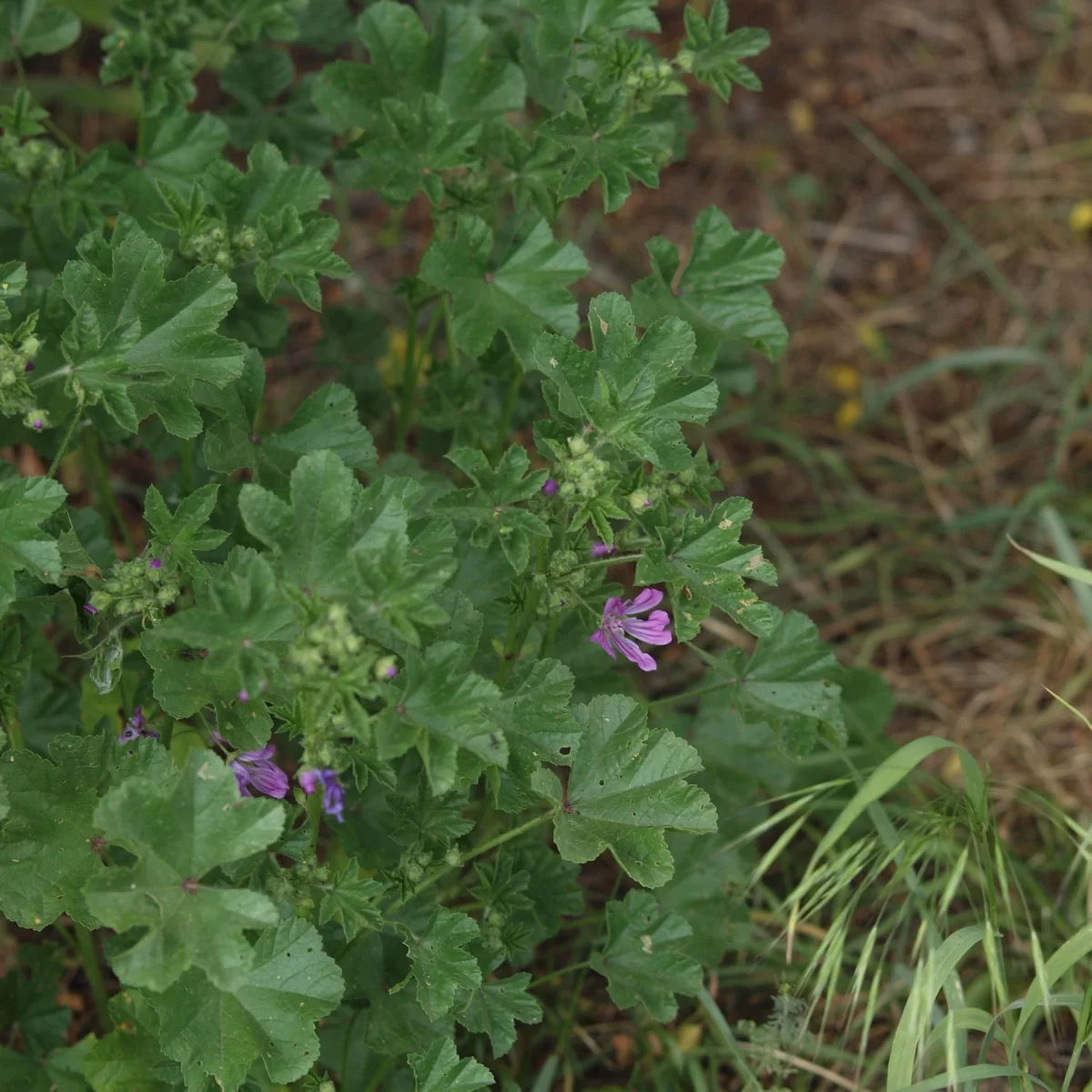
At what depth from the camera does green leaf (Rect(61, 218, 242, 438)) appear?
225 cm

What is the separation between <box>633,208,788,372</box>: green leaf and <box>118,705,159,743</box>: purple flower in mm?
1243

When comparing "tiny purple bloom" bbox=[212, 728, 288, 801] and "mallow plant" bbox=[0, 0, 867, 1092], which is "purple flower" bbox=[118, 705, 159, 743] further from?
"tiny purple bloom" bbox=[212, 728, 288, 801]

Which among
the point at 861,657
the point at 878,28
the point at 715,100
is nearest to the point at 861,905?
the point at 861,657

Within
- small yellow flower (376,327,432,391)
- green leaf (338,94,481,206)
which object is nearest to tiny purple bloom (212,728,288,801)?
green leaf (338,94,481,206)

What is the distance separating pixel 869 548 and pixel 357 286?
1.79 meters

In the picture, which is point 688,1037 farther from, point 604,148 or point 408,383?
point 604,148

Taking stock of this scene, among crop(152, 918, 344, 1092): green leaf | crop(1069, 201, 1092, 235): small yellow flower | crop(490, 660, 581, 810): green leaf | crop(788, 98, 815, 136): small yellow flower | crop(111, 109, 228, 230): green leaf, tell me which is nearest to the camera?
crop(152, 918, 344, 1092): green leaf

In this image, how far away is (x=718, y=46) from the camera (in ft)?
8.41

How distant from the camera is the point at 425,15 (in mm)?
3117

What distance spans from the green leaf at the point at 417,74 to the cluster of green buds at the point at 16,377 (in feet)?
3.14

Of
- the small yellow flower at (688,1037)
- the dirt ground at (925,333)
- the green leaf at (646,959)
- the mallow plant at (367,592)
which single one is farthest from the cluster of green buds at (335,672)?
the dirt ground at (925,333)

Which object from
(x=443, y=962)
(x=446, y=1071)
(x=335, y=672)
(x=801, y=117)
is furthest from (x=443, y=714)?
(x=801, y=117)

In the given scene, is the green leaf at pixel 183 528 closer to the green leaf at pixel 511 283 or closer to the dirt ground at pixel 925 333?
the green leaf at pixel 511 283

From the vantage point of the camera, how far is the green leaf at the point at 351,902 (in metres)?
2.08
